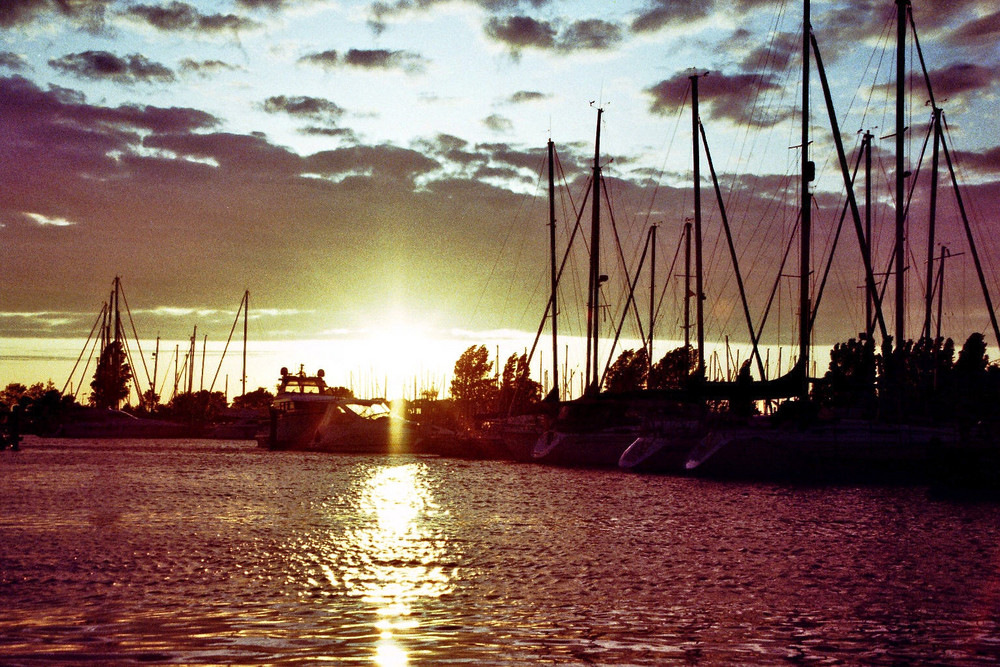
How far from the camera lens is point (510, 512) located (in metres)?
29.1

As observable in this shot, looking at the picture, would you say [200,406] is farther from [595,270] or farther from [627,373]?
[595,270]

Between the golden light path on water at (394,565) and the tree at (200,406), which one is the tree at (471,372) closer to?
the tree at (200,406)

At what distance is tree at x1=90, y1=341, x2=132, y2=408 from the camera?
131 meters

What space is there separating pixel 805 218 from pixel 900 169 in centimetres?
441

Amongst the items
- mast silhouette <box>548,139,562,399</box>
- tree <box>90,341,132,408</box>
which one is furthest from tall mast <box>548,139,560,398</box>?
tree <box>90,341,132,408</box>

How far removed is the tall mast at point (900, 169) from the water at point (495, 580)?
1043 centimetres

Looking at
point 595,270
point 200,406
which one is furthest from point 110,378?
point 595,270

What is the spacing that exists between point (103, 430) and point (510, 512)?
360 feet

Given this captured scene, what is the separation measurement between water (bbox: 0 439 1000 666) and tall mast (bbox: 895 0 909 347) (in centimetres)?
1043

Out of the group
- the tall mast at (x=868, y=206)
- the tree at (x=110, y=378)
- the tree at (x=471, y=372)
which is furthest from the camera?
the tree at (x=471, y=372)

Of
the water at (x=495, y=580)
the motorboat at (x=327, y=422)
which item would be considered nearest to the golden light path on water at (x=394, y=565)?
the water at (x=495, y=580)

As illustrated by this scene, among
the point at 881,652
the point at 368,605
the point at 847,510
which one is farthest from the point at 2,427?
the point at 881,652

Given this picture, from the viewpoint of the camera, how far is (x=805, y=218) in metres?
42.1

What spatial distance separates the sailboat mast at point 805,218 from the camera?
132ft
